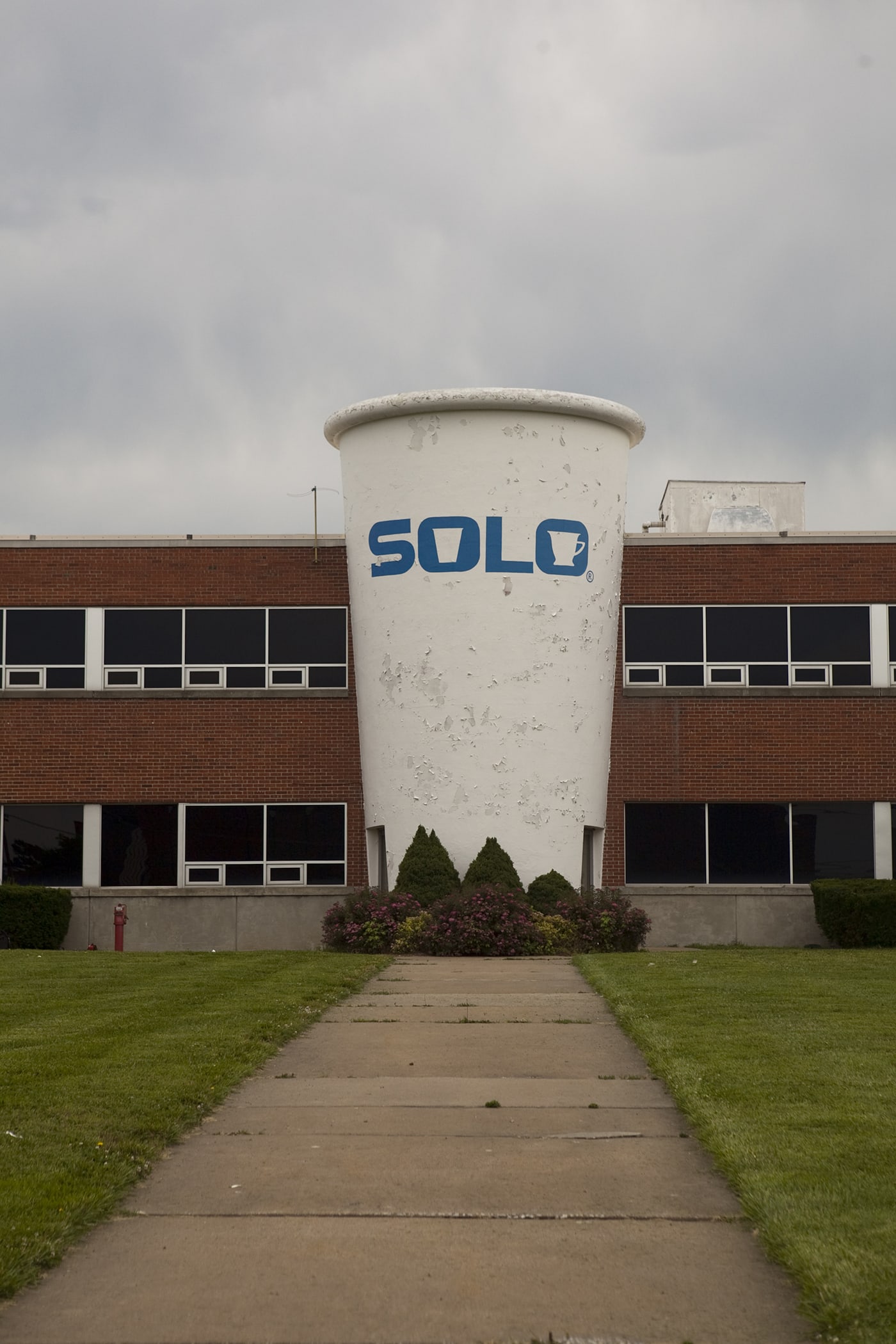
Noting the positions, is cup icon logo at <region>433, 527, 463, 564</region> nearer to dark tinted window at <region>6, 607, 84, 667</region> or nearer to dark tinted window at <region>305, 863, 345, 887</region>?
dark tinted window at <region>305, 863, 345, 887</region>

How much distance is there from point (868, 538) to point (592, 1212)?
22161 millimetres

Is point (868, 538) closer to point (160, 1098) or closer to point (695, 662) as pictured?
point (695, 662)

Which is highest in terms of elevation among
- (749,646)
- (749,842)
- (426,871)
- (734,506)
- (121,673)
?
(734,506)

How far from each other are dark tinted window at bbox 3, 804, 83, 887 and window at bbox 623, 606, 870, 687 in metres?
10.8

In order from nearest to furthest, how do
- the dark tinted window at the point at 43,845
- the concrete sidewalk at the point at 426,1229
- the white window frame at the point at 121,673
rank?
1. the concrete sidewalk at the point at 426,1229
2. the dark tinted window at the point at 43,845
3. the white window frame at the point at 121,673

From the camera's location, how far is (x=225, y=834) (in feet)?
87.1

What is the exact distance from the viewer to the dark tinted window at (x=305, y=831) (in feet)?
86.8

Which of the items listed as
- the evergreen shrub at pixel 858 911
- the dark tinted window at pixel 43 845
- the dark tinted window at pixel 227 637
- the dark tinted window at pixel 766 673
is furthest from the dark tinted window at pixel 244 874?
the evergreen shrub at pixel 858 911

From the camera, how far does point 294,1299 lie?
5.25 meters

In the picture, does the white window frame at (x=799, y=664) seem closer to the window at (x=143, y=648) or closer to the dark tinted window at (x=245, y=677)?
the dark tinted window at (x=245, y=677)

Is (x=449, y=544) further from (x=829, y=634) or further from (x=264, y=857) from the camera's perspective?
(x=829, y=634)

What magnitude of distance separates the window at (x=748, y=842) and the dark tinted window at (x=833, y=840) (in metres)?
0.01

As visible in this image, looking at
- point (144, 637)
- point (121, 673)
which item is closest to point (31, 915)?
point (121, 673)

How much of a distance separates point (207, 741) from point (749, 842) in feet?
33.7
